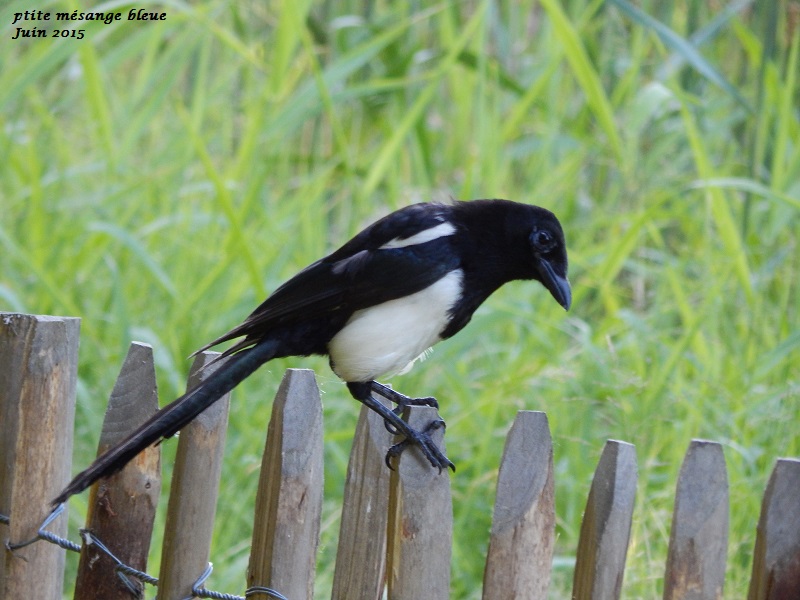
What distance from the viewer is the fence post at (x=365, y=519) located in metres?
1.34

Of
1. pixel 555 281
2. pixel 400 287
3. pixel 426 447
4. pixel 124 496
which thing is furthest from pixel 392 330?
pixel 124 496

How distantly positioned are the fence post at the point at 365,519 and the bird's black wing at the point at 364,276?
1.30ft

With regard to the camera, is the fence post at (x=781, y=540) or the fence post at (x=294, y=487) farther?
the fence post at (x=294, y=487)

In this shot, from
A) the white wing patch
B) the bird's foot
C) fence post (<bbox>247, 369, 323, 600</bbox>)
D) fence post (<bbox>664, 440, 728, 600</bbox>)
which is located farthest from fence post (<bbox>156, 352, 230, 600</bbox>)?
fence post (<bbox>664, 440, 728, 600</bbox>)

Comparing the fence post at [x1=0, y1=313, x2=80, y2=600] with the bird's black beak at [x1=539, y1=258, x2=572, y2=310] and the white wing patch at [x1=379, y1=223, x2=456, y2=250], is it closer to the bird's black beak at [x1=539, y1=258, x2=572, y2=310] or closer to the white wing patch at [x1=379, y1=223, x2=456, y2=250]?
the white wing patch at [x1=379, y1=223, x2=456, y2=250]

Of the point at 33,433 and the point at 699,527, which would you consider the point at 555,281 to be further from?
the point at 33,433

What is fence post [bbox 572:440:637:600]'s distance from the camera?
119 centimetres

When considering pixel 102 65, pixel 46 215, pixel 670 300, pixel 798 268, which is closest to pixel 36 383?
pixel 46 215

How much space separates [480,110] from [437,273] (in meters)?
1.36

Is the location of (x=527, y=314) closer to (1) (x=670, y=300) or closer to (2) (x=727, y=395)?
(2) (x=727, y=395)

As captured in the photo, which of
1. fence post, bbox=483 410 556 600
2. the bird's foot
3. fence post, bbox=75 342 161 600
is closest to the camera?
fence post, bbox=483 410 556 600

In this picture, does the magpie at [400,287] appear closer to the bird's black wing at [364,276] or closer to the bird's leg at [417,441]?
the bird's black wing at [364,276]

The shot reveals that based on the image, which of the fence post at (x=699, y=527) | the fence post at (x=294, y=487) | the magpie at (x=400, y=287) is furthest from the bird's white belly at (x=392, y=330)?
the fence post at (x=699, y=527)

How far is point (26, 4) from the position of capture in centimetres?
234
